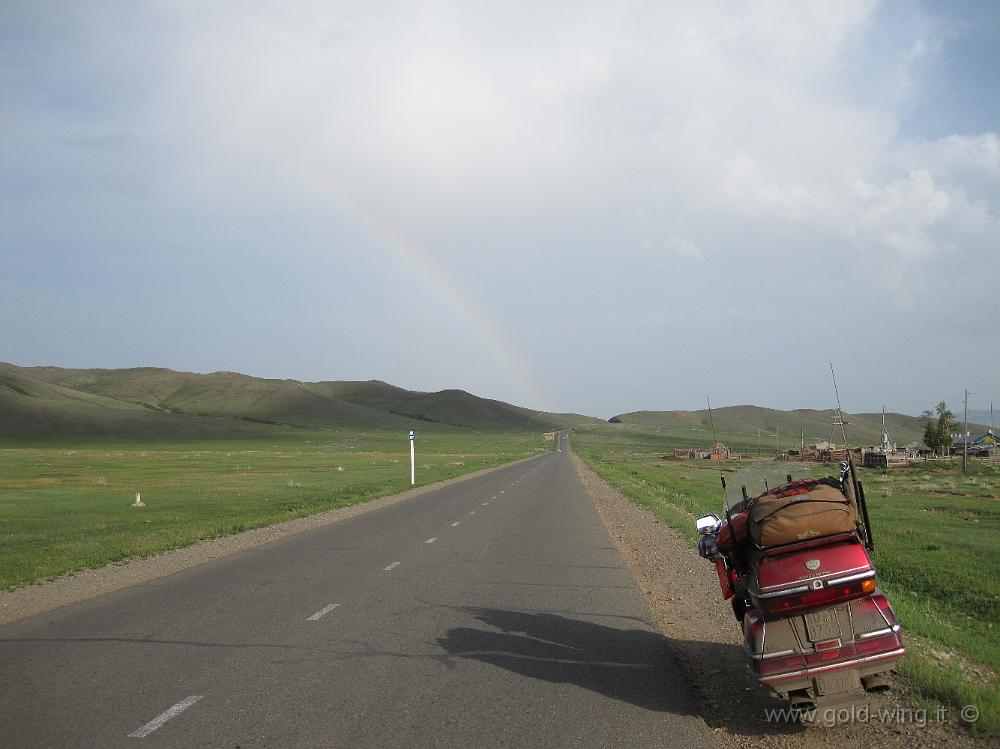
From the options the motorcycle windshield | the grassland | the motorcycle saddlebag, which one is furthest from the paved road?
the grassland

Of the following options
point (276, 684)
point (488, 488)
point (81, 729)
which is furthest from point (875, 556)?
point (488, 488)

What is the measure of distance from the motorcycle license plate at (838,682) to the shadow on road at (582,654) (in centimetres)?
108

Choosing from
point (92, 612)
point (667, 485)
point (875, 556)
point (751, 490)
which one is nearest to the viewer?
point (751, 490)

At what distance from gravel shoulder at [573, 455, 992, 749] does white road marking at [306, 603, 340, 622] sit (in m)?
4.09

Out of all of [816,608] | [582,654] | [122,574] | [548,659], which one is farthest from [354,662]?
[122,574]

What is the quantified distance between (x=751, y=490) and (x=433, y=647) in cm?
358

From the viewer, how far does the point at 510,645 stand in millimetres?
8422

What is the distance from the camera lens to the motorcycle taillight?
578 centimetres

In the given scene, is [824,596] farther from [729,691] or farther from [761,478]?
[761,478]

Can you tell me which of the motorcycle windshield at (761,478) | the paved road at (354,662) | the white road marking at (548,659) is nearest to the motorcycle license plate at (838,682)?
the paved road at (354,662)

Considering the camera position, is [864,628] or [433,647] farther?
[433,647]

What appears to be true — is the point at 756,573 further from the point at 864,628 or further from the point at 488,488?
the point at 488,488

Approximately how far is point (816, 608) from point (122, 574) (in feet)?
39.6

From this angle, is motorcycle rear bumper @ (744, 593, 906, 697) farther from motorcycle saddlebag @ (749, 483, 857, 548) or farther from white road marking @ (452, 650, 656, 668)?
white road marking @ (452, 650, 656, 668)
